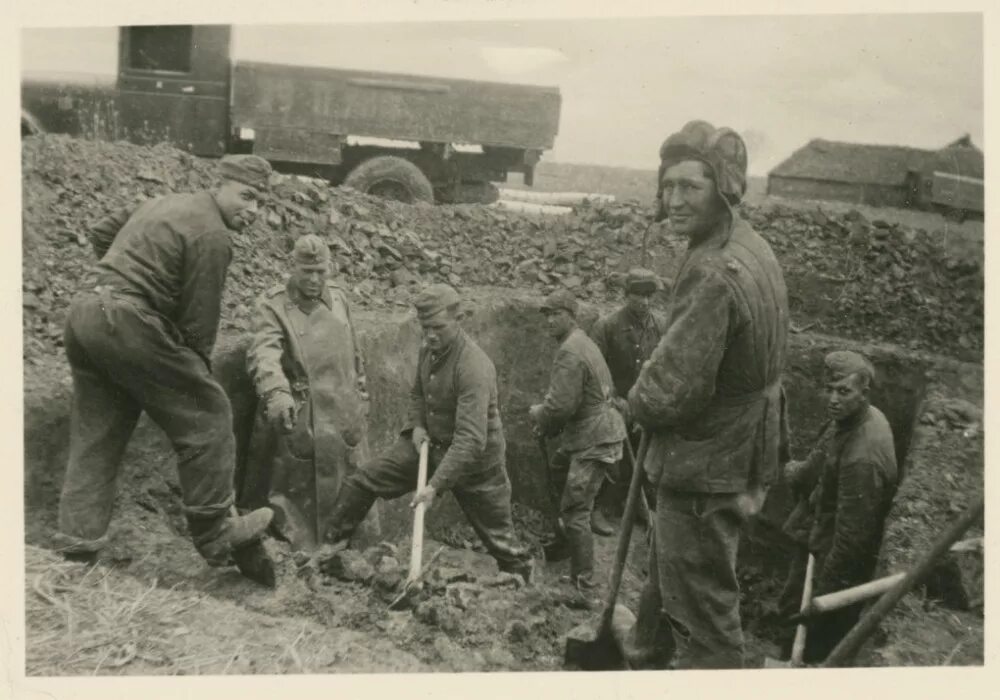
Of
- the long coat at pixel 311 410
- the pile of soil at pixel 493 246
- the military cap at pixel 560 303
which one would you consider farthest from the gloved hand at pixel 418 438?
the pile of soil at pixel 493 246

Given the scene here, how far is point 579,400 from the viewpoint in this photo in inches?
252

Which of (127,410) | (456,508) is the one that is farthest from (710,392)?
(456,508)

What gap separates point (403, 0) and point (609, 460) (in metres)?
3.62

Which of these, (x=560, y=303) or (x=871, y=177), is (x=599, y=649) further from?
(x=871, y=177)

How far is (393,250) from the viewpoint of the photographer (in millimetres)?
9156

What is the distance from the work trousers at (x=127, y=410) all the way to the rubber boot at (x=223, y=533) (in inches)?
0.4

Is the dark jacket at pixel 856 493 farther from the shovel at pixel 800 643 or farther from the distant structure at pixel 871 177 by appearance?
the distant structure at pixel 871 177

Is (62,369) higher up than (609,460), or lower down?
higher up

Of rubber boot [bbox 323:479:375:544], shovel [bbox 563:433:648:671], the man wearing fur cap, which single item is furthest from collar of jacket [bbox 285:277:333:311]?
the man wearing fur cap

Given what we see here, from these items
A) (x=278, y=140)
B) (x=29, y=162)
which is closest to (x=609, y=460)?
(x=29, y=162)

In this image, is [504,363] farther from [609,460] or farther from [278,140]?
[278,140]

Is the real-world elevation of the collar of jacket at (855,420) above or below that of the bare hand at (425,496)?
above

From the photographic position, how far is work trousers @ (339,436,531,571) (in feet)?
18.5

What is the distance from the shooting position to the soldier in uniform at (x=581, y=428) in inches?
253
